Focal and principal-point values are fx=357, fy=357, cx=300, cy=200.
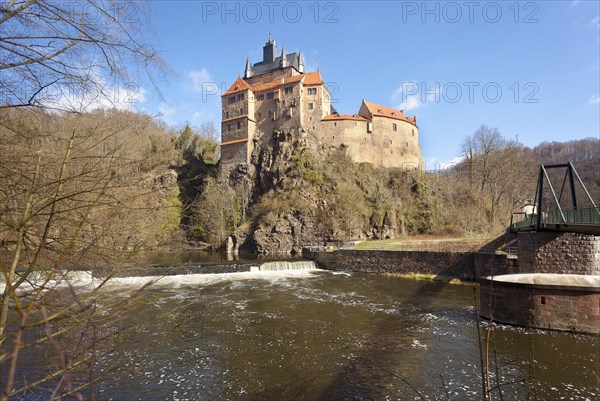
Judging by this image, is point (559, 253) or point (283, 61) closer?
point (559, 253)

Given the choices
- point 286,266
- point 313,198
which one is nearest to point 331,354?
point 286,266

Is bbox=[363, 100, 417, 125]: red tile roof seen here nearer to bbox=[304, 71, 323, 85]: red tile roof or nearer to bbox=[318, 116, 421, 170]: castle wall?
bbox=[318, 116, 421, 170]: castle wall

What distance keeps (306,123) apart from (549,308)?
42770mm

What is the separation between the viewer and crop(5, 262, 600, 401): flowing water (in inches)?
302

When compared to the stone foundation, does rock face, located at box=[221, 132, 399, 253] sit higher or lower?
higher

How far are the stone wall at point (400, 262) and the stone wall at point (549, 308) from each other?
1026 centimetres

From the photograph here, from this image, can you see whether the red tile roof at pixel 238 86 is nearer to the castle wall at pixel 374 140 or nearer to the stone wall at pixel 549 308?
the castle wall at pixel 374 140

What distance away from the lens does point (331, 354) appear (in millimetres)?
9680

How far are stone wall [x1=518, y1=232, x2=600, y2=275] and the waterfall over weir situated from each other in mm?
15426

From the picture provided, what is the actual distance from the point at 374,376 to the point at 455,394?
1771mm

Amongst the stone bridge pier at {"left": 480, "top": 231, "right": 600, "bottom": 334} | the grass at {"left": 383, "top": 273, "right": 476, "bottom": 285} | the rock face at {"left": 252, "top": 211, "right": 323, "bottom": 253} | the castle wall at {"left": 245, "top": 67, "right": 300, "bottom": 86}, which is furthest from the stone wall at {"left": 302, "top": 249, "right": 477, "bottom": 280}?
the castle wall at {"left": 245, "top": 67, "right": 300, "bottom": 86}

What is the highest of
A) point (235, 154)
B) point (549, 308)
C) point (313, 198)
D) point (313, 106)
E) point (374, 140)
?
point (313, 106)

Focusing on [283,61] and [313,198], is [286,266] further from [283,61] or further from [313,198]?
[283,61]

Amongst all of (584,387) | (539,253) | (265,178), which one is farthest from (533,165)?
(584,387)
